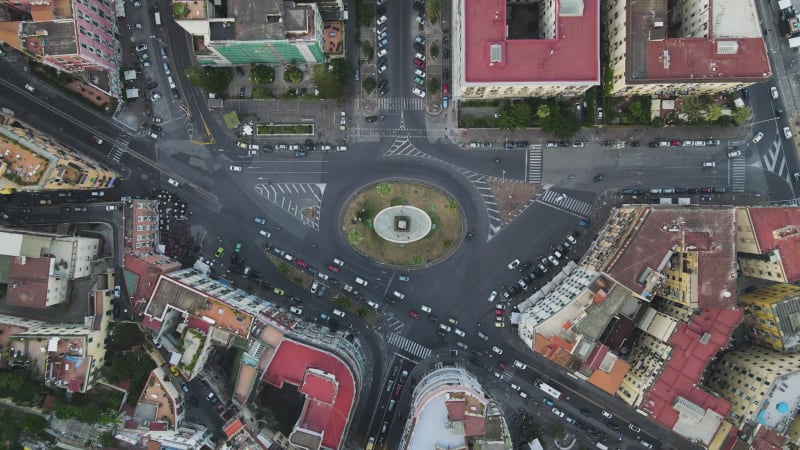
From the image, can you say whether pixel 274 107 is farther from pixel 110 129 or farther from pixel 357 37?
pixel 110 129

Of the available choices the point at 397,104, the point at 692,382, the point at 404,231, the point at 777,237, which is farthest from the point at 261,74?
the point at 777,237

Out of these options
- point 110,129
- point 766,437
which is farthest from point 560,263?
point 110,129

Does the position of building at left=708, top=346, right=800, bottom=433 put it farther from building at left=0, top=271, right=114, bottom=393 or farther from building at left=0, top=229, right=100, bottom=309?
building at left=0, top=229, right=100, bottom=309

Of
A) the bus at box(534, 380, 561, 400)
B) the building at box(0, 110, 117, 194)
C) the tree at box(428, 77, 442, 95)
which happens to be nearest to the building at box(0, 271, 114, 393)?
the building at box(0, 110, 117, 194)

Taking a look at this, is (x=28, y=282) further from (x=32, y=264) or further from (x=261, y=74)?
(x=261, y=74)

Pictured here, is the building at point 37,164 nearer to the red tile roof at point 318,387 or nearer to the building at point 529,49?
the red tile roof at point 318,387

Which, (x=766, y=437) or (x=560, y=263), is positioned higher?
(x=560, y=263)
